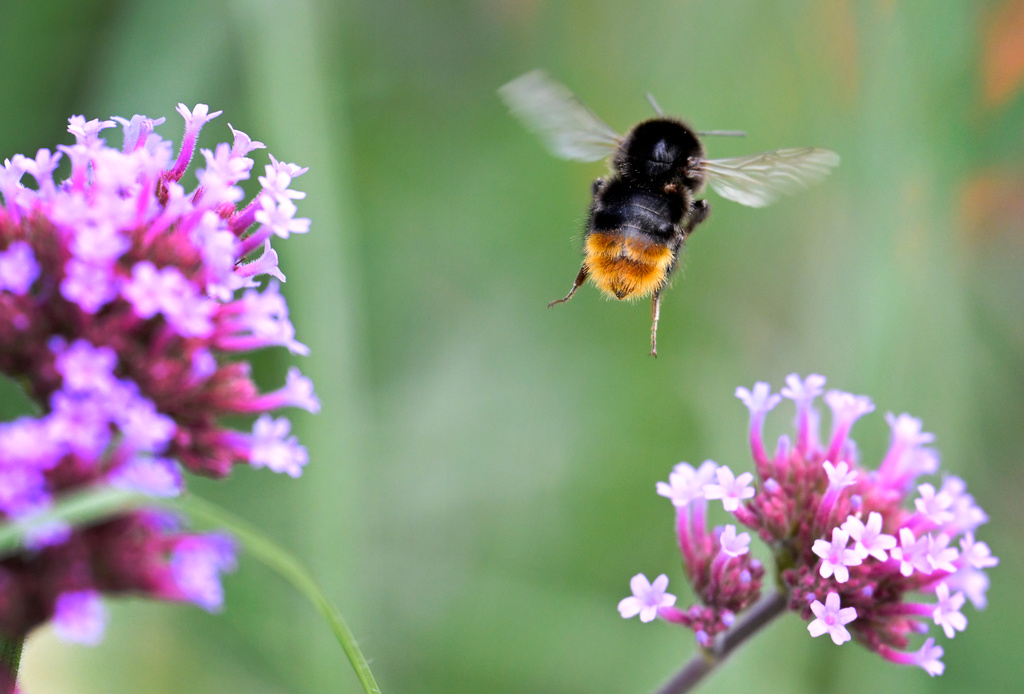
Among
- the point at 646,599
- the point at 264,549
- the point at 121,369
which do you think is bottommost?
the point at 646,599

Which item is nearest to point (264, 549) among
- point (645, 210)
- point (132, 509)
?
point (132, 509)

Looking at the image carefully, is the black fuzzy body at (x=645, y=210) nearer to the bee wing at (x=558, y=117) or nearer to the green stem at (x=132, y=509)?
the bee wing at (x=558, y=117)

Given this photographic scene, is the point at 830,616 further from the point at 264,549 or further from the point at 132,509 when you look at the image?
the point at 132,509

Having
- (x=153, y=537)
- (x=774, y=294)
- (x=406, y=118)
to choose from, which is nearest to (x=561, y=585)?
(x=774, y=294)

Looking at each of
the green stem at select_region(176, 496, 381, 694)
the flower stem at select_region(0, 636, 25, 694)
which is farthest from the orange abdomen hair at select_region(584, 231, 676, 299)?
the flower stem at select_region(0, 636, 25, 694)

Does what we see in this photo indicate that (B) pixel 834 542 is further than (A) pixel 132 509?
Yes

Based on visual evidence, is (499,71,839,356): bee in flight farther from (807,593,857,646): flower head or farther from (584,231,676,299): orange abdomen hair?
(807,593,857,646): flower head
